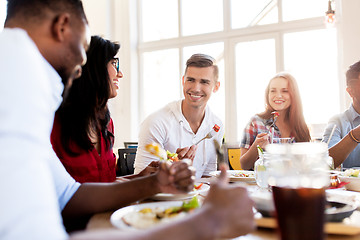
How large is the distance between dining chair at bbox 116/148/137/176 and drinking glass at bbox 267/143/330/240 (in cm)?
257

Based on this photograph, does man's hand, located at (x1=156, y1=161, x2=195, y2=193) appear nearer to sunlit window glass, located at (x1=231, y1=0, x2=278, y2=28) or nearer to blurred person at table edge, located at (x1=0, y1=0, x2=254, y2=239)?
blurred person at table edge, located at (x1=0, y1=0, x2=254, y2=239)

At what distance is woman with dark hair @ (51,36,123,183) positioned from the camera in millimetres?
1775

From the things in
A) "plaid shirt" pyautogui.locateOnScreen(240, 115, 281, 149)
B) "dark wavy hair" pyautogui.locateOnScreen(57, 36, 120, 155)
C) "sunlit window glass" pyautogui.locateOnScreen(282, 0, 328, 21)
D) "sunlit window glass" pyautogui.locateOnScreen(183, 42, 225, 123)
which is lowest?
"plaid shirt" pyautogui.locateOnScreen(240, 115, 281, 149)

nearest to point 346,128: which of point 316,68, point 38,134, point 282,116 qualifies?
point 282,116

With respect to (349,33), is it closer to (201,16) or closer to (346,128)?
(346,128)

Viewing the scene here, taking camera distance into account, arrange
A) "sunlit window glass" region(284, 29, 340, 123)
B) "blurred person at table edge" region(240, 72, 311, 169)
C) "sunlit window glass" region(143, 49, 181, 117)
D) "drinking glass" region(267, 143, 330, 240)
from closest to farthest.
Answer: "drinking glass" region(267, 143, 330, 240)
"blurred person at table edge" region(240, 72, 311, 169)
"sunlit window glass" region(284, 29, 340, 123)
"sunlit window glass" region(143, 49, 181, 117)

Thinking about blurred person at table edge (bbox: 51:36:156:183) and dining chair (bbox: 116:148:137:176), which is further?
dining chair (bbox: 116:148:137:176)

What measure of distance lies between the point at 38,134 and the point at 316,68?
5.19m

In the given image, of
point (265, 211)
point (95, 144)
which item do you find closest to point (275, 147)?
point (265, 211)

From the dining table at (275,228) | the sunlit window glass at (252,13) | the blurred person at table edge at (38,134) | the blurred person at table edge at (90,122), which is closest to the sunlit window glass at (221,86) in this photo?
the sunlit window glass at (252,13)

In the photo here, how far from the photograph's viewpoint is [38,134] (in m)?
0.57

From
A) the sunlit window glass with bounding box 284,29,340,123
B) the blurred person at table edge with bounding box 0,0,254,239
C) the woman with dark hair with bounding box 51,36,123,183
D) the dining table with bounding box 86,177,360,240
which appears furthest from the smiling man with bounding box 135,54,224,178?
the sunlit window glass with bounding box 284,29,340,123

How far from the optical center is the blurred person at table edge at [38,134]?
0.52 meters

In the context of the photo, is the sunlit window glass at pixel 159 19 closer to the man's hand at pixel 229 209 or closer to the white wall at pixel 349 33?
the white wall at pixel 349 33
